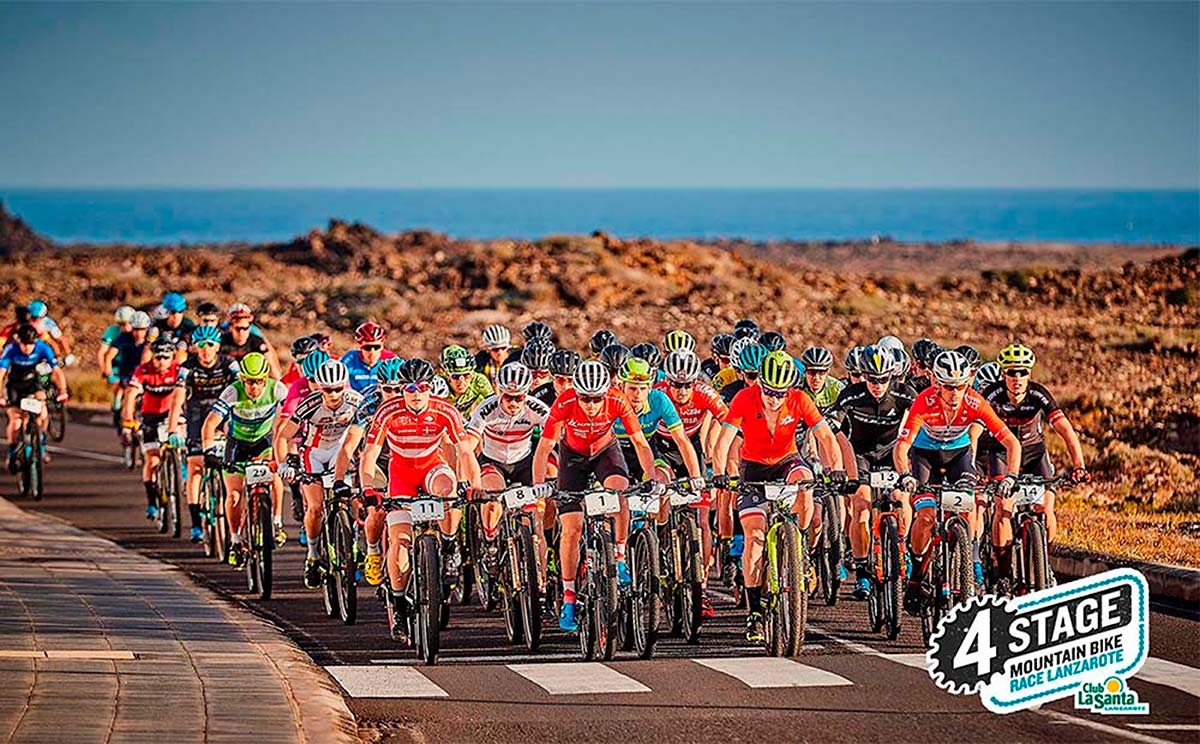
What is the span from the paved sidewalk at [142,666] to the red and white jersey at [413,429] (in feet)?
5.70

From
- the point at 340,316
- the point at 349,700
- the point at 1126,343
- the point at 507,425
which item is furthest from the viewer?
the point at 340,316

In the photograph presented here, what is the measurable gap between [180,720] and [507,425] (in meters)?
5.42

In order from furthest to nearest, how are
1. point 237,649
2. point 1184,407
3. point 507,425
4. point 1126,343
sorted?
1. point 1126,343
2. point 1184,407
3. point 507,425
4. point 237,649

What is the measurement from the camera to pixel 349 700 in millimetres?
13016

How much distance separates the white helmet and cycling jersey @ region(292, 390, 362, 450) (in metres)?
2.88

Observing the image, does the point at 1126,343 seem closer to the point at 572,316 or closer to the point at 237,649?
the point at 572,316

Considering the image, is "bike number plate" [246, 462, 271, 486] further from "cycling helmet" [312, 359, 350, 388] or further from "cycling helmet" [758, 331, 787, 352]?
"cycling helmet" [758, 331, 787, 352]

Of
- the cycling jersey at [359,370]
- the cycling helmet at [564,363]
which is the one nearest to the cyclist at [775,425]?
the cycling helmet at [564,363]

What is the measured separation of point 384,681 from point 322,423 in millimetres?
3940

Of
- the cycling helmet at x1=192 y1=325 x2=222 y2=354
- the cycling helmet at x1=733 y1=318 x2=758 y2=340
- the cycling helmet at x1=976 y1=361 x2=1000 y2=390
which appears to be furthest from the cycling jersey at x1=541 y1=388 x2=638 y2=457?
the cycling helmet at x1=192 y1=325 x2=222 y2=354

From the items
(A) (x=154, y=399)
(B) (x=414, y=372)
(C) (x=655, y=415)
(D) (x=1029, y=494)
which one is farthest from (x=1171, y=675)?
(A) (x=154, y=399)

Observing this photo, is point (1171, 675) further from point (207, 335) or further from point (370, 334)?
point (207, 335)

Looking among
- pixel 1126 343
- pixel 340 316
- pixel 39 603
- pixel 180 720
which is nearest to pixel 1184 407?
pixel 1126 343

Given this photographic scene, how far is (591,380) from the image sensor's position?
14922 mm
